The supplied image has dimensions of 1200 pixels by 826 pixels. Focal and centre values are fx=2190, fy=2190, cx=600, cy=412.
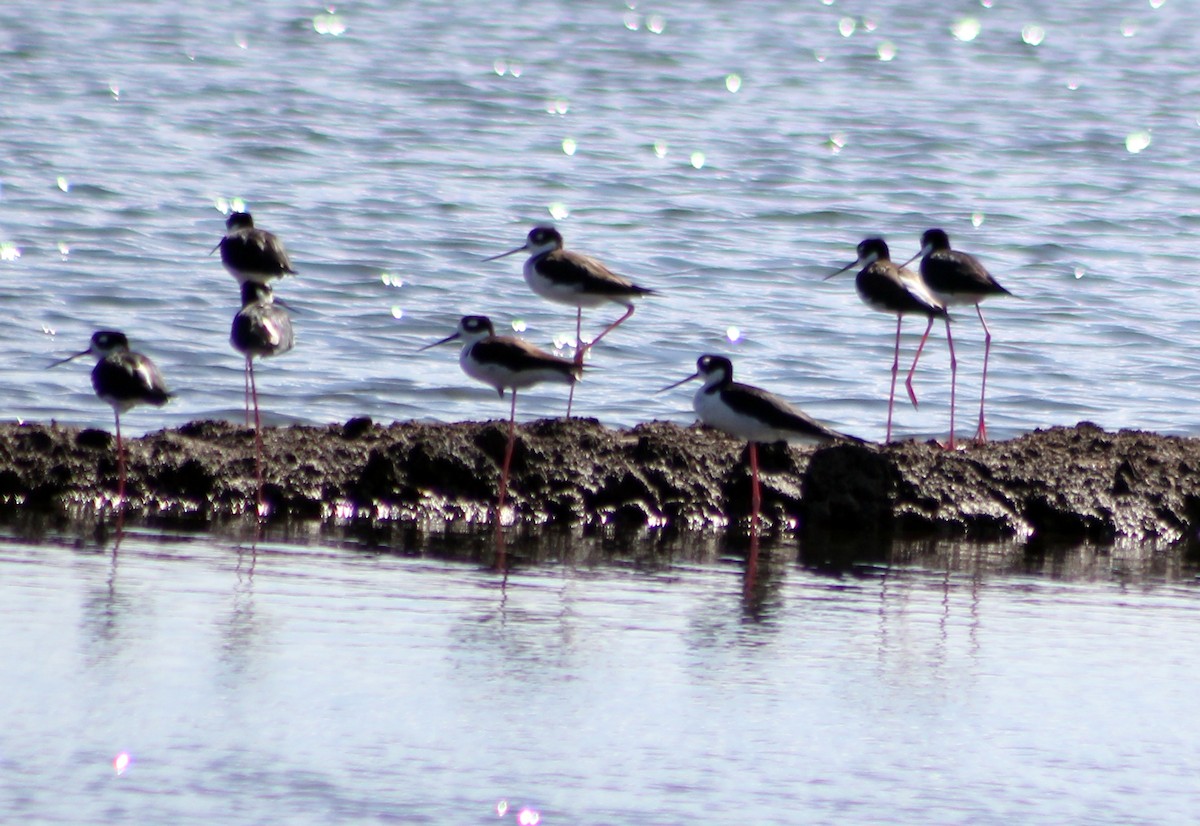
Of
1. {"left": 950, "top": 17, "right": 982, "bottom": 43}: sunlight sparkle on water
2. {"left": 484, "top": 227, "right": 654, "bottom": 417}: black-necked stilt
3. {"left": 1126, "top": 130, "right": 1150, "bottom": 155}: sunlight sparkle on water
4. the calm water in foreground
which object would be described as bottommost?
the calm water in foreground

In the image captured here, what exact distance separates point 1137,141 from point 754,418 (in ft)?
65.9

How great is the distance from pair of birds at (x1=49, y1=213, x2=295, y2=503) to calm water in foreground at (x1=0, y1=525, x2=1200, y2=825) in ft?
4.09

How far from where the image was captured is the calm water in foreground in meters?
5.28

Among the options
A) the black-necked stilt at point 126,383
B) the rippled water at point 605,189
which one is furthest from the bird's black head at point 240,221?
the black-necked stilt at point 126,383

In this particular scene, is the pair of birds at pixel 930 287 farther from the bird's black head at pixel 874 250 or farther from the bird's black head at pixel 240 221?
the bird's black head at pixel 240 221

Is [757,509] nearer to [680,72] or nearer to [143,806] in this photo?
[143,806]

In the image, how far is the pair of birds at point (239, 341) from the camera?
9258 millimetres

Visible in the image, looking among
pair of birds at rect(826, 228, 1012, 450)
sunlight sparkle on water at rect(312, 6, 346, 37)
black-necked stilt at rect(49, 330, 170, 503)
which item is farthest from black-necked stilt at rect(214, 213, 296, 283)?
sunlight sparkle on water at rect(312, 6, 346, 37)

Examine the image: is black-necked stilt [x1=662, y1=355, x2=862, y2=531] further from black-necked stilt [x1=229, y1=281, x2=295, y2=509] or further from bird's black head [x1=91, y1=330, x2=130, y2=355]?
bird's black head [x1=91, y1=330, x2=130, y2=355]

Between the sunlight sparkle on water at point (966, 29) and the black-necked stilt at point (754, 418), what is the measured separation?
30.0 m

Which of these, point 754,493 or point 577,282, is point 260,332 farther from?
point 754,493

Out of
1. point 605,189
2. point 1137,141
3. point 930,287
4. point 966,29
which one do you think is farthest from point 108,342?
point 966,29

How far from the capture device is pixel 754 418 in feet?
29.6

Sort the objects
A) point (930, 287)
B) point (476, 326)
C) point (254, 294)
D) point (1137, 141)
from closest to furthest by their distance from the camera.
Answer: point (476, 326), point (254, 294), point (930, 287), point (1137, 141)
